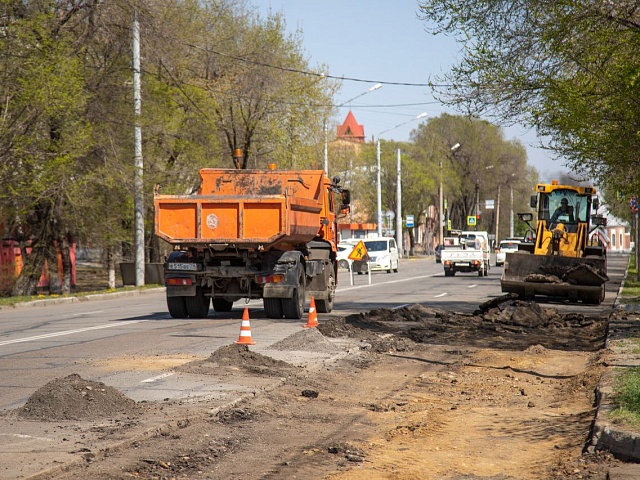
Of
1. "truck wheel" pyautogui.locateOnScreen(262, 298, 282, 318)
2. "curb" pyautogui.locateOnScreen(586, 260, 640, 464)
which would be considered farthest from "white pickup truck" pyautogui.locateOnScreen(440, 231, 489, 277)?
"curb" pyautogui.locateOnScreen(586, 260, 640, 464)

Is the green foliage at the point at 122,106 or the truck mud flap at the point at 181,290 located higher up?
the green foliage at the point at 122,106

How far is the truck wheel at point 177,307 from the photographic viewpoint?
19938 millimetres

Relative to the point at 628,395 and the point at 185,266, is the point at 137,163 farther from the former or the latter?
the point at 628,395

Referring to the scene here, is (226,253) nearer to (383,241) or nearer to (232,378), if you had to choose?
(232,378)

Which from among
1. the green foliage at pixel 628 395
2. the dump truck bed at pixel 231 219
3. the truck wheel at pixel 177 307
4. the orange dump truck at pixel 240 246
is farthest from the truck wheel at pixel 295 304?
the green foliage at pixel 628 395

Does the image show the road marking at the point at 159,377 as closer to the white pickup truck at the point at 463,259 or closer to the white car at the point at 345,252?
the white pickup truck at the point at 463,259

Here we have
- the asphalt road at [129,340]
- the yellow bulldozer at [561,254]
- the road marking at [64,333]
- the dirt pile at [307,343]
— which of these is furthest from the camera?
the yellow bulldozer at [561,254]

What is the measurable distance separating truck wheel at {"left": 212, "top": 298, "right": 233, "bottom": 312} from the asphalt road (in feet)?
0.60

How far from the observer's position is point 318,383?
11242 millimetres

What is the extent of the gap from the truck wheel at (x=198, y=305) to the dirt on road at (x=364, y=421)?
5.47 meters

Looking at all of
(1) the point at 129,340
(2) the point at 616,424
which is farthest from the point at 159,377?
(2) the point at 616,424

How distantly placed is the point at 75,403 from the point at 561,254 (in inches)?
819

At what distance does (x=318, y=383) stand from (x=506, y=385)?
221cm

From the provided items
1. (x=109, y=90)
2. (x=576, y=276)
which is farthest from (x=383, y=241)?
(x=576, y=276)
